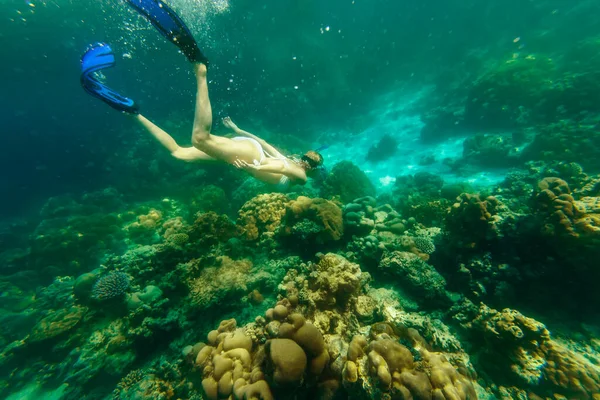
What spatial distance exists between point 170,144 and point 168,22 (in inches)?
93.7

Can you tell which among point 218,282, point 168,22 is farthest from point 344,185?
point 168,22

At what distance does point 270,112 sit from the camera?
23.4 metres

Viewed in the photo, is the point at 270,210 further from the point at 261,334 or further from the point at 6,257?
the point at 6,257

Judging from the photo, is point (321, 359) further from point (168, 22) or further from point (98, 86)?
point (98, 86)

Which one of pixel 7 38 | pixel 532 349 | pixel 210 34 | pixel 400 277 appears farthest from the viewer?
pixel 210 34

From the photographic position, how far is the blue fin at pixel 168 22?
409 centimetres

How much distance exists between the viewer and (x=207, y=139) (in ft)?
14.4

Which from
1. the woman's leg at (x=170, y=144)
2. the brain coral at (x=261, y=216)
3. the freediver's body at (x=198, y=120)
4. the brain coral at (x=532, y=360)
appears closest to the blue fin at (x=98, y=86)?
the freediver's body at (x=198, y=120)

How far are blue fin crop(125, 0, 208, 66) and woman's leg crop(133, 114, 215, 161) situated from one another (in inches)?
68.3

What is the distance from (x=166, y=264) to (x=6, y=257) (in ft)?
47.3

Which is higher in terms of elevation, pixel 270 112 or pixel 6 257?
pixel 270 112

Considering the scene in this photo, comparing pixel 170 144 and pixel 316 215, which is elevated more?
pixel 170 144

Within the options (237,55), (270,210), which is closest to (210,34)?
(237,55)

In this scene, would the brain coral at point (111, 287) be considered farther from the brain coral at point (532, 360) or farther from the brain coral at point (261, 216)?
the brain coral at point (532, 360)
